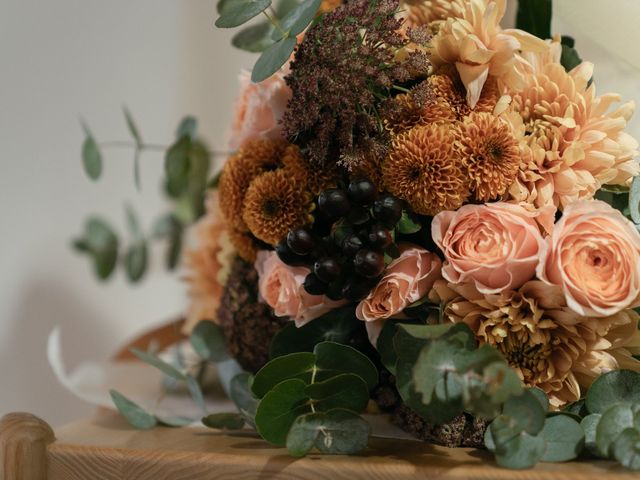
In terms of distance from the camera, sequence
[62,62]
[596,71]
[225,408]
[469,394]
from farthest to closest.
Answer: [62,62] → [225,408] → [596,71] → [469,394]

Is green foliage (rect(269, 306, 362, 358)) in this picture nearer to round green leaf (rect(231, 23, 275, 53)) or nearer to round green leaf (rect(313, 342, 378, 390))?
round green leaf (rect(313, 342, 378, 390))

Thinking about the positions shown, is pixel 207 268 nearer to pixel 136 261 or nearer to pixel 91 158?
pixel 91 158

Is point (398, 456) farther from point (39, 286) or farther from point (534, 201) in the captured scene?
point (39, 286)

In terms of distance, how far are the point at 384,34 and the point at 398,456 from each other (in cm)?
31

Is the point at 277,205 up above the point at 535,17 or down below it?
below

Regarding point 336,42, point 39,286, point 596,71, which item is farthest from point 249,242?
point 39,286

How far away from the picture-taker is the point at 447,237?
519 mm

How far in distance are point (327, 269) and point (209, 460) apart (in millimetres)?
160

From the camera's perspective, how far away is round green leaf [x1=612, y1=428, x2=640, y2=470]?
0.46m

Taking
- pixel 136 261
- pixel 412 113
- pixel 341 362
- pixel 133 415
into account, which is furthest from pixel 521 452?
pixel 136 261

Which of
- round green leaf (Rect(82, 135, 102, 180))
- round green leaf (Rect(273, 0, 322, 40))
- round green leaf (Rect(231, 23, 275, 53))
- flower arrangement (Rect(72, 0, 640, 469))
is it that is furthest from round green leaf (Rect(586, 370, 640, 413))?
round green leaf (Rect(82, 135, 102, 180))

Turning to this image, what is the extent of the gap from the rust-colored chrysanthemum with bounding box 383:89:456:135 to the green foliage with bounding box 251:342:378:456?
0.17 meters

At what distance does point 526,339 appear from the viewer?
1.68ft

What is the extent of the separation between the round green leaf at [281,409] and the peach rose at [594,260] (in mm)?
188
